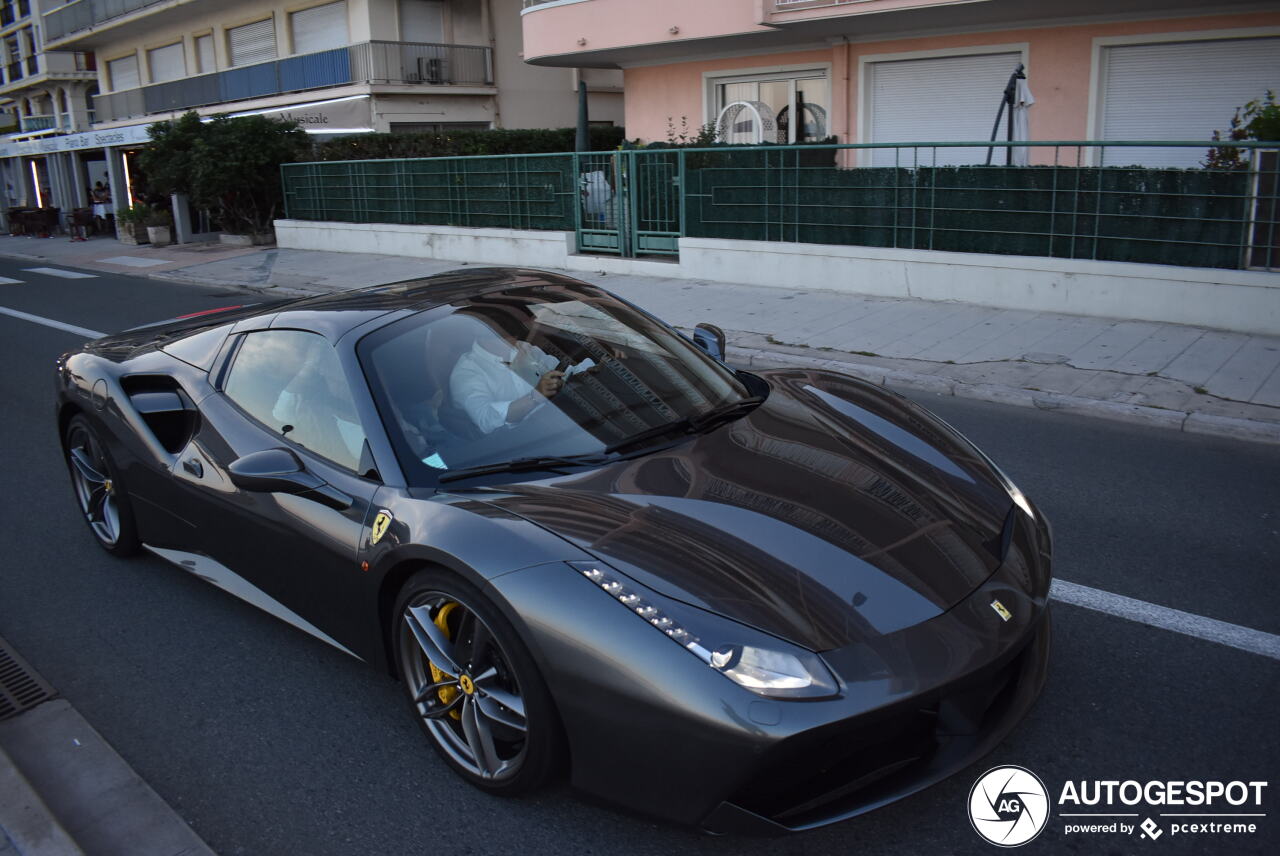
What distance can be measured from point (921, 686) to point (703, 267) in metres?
11.8

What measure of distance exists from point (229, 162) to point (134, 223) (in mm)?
5459

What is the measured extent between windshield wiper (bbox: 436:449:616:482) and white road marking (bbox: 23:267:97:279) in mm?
19389

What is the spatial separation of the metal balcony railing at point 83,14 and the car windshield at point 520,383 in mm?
39454

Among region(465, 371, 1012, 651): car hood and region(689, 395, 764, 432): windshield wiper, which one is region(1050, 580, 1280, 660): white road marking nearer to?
region(465, 371, 1012, 651): car hood

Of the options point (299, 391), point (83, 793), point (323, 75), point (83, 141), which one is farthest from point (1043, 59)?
point (83, 141)

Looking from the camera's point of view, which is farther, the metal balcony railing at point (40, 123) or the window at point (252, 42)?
the metal balcony railing at point (40, 123)

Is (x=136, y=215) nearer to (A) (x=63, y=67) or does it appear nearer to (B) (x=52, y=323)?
(B) (x=52, y=323)

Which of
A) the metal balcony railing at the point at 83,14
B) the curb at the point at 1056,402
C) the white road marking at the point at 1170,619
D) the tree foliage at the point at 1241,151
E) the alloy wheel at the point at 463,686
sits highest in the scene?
the metal balcony railing at the point at 83,14

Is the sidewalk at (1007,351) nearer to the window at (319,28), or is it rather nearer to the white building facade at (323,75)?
the white building facade at (323,75)

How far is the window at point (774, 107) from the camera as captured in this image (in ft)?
60.2

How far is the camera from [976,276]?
11.3m

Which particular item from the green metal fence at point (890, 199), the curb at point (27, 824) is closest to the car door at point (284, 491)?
the curb at point (27, 824)

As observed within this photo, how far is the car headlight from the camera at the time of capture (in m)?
2.49

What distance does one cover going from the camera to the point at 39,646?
4316 mm
